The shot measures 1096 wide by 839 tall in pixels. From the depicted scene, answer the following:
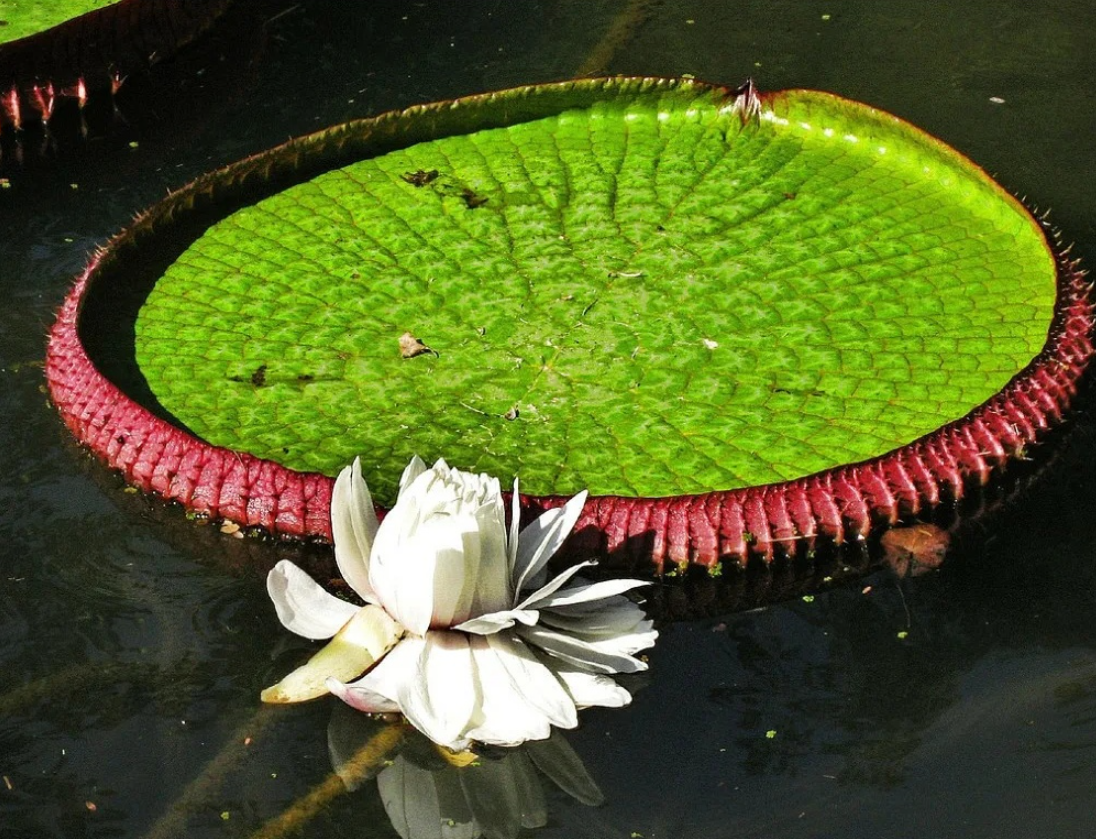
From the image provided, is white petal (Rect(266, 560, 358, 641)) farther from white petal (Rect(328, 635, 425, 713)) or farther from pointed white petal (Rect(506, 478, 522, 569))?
pointed white petal (Rect(506, 478, 522, 569))

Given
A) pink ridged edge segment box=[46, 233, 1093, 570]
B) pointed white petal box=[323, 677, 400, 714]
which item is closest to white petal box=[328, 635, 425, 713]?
pointed white petal box=[323, 677, 400, 714]

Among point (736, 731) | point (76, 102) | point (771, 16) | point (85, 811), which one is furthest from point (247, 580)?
point (771, 16)

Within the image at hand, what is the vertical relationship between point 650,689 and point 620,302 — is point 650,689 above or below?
below

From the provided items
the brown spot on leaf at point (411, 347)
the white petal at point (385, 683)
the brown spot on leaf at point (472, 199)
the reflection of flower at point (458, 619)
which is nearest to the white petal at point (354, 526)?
the reflection of flower at point (458, 619)

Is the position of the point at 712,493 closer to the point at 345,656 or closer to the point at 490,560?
the point at 490,560

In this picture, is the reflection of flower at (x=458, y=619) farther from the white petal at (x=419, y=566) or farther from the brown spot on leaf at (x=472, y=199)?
the brown spot on leaf at (x=472, y=199)

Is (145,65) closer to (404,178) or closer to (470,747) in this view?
(404,178)

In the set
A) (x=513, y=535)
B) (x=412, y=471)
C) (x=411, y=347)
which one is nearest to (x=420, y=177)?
(x=411, y=347)
